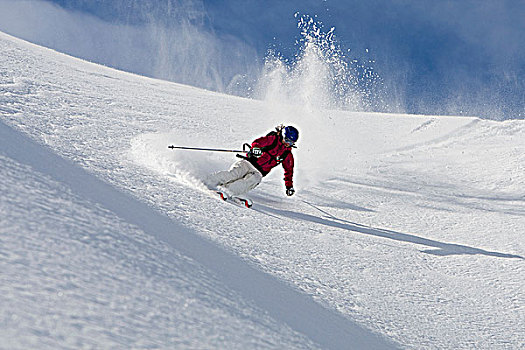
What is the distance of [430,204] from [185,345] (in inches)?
209

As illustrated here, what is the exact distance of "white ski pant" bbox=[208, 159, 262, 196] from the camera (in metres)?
4.61

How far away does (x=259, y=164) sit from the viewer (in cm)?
504

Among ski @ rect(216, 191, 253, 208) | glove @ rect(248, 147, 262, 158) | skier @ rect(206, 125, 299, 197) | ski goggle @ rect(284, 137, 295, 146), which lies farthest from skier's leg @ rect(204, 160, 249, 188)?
ski goggle @ rect(284, 137, 295, 146)

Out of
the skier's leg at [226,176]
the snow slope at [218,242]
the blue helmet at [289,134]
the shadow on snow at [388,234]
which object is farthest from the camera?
the blue helmet at [289,134]

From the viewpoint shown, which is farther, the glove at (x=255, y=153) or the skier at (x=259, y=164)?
the glove at (x=255, y=153)

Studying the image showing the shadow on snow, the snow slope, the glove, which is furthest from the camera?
the glove

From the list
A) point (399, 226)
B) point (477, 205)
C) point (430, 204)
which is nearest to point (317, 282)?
point (399, 226)

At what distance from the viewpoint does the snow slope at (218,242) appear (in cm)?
150

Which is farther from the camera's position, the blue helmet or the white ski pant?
the blue helmet

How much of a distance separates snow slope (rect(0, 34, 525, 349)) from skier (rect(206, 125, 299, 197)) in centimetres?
23

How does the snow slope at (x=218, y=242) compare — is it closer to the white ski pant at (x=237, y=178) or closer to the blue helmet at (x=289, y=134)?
the white ski pant at (x=237, y=178)

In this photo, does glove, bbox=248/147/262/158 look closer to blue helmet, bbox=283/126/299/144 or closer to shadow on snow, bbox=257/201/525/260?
blue helmet, bbox=283/126/299/144

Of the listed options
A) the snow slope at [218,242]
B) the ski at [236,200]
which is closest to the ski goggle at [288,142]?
the snow slope at [218,242]

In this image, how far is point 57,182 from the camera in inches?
97.6
